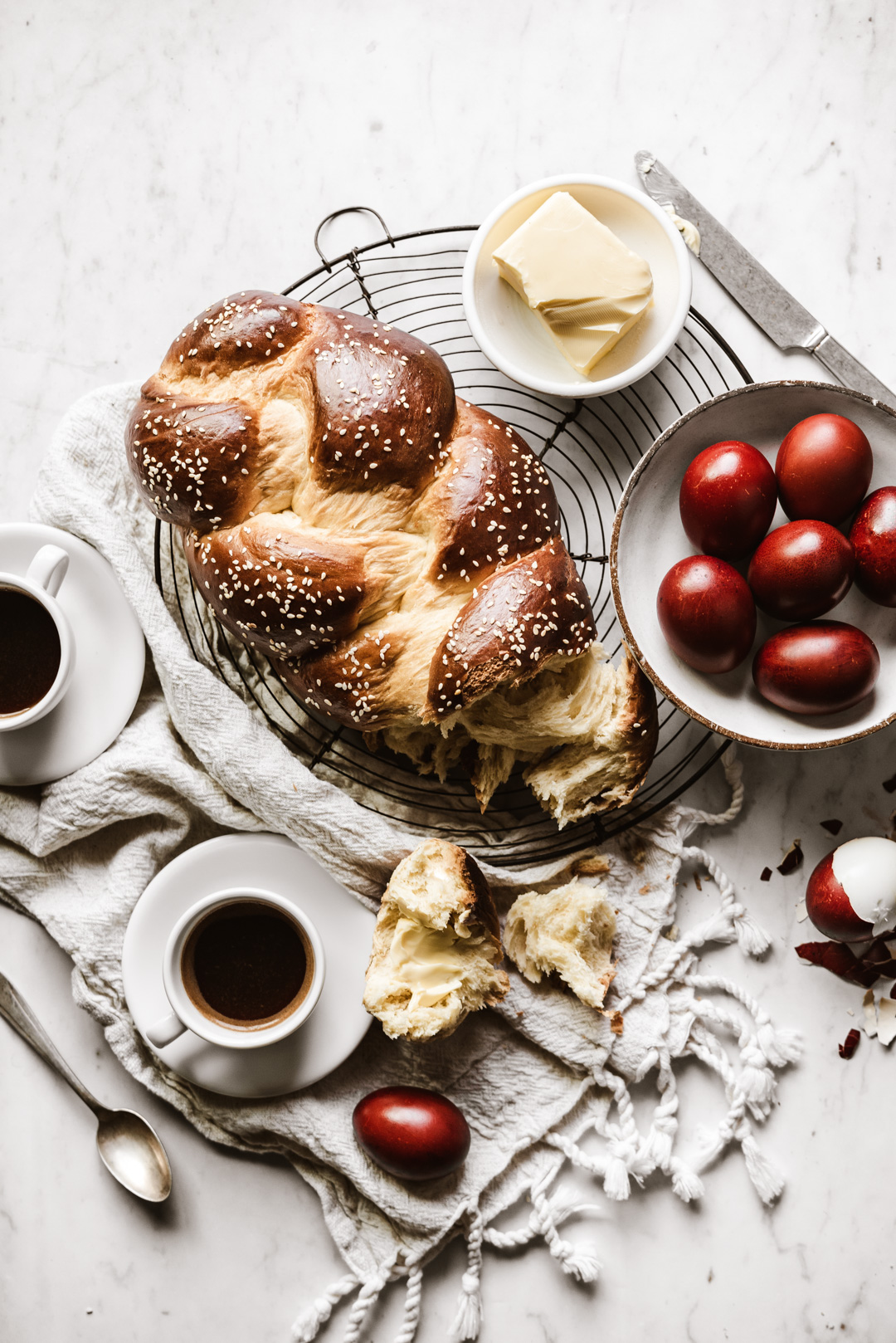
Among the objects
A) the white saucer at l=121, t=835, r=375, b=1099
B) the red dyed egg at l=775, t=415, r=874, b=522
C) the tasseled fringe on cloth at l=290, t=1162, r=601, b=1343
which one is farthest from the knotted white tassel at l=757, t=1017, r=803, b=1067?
the red dyed egg at l=775, t=415, r=874, b=522

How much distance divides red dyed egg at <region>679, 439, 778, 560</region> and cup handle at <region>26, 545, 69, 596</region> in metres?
1.19

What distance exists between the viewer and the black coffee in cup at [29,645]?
173 cm

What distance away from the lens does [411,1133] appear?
5.64 feet

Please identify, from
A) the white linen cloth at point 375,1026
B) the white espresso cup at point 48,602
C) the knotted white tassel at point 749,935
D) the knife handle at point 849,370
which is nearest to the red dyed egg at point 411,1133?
the white linen cloth at point 375,1026

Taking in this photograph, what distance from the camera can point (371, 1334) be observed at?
1884 mm

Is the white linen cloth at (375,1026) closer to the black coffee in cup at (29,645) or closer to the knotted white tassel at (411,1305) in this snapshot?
the knotted white tassel at (411,1305)

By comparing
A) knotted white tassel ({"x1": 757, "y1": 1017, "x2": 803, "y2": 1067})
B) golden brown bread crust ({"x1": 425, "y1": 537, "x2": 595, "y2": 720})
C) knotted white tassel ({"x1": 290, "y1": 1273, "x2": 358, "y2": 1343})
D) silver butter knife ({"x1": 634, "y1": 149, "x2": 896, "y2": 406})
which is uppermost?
silver butter knife ({"x1": 634, "y1": 149, "x2": 896, "y2": 406})

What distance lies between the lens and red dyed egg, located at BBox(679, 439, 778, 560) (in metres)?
1.62

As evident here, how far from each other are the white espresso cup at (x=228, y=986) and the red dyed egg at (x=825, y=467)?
3.97 feet

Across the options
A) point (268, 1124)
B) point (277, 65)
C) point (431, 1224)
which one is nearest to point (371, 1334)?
point (431, 1224)

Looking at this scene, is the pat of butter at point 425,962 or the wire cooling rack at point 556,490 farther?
the wire cooling rack at point 556,490

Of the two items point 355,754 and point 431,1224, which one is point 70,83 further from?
point 431,1224

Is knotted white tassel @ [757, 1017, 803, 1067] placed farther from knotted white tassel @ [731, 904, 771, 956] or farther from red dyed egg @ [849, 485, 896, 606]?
red dyed egg @ [849, 485, 896, 606]

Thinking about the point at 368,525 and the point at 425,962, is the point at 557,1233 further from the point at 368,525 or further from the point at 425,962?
the point at 368,525
